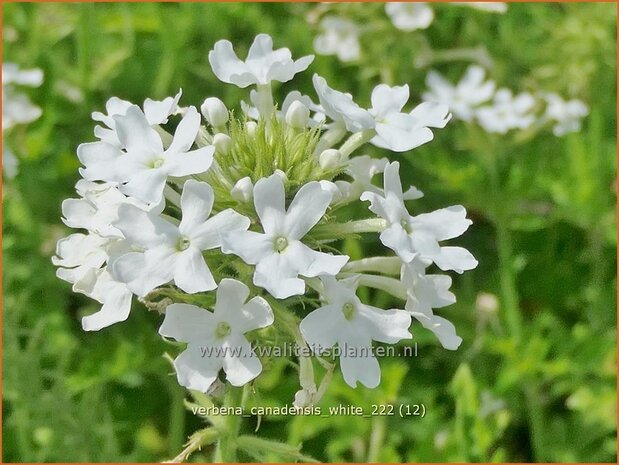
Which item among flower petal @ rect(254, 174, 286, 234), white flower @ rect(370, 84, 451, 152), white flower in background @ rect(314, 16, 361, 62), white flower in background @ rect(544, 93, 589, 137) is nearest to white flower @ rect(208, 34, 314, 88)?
white flower @ rect(370, 84, 451, 152)

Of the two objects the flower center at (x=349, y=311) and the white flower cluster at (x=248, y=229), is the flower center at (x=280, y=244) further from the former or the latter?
the flower center at (x=349, y=311)

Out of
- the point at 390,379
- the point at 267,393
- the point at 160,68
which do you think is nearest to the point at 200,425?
the point at 267,393

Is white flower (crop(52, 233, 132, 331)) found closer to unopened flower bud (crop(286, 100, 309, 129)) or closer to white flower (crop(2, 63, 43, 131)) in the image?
unopened flower bud (crop(286, 100, 309, 129))

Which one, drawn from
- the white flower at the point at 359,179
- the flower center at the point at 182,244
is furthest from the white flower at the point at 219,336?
the white flower at the point at 359,179

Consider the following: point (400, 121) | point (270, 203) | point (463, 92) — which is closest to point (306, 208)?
point (270, 203)

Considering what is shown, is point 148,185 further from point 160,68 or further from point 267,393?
point 160,68

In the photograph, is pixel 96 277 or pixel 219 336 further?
pixel 96 277

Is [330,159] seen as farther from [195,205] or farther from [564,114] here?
[564,114]
